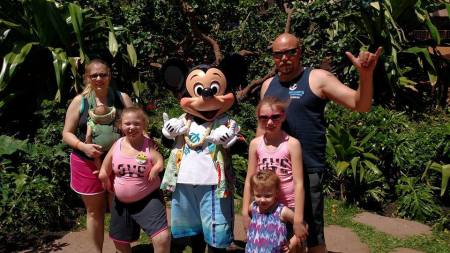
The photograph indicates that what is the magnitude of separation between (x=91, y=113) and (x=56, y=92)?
2.94 meters

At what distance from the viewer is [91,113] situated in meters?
3.19

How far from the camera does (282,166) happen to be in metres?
2.75

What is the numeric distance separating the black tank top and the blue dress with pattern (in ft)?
1.09

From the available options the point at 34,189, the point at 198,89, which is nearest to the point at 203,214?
the point at 198,89

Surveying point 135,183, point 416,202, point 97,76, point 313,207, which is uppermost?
point 97,76

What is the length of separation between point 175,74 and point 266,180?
1030 mm

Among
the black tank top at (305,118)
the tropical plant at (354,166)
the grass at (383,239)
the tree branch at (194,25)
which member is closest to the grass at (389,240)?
the grass at (383,239)

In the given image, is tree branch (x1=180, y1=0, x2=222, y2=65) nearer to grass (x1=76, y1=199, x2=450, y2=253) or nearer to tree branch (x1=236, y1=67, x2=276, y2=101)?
tree branch (x1=236, y1=67, x2=276, y2=101)

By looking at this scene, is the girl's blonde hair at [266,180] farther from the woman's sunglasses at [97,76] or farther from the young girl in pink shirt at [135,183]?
the woman's sunglasses at [97,76]

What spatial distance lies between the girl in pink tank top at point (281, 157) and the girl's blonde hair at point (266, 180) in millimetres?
64

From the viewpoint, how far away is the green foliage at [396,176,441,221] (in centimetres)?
463

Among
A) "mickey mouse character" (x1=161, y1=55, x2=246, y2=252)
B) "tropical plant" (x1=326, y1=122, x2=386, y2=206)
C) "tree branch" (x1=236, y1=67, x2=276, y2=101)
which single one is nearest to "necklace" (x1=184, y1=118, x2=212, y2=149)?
"mickey mouse character" (x1=161, y1=55, x2=246, y2=252)

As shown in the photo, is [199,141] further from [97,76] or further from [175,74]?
[97,76]

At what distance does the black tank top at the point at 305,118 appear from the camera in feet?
9.22
